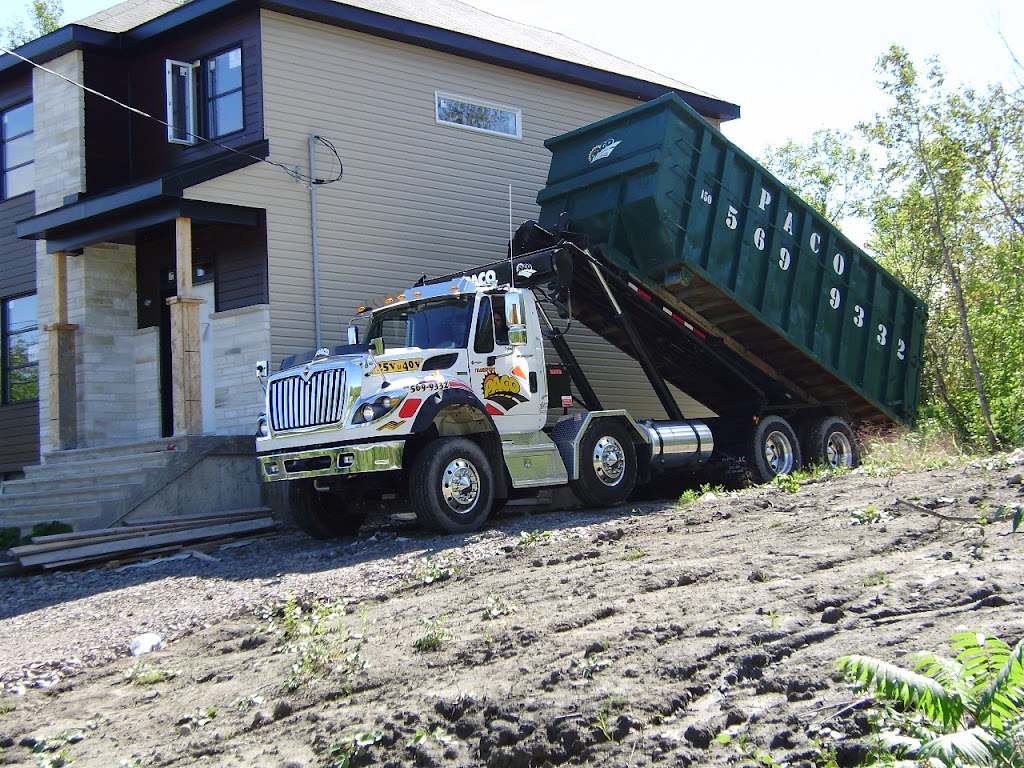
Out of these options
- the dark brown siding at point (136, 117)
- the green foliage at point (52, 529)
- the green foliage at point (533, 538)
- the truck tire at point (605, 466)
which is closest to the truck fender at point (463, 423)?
the truck tire at point (605, 466)

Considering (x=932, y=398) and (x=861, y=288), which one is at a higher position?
(x=861, y=288)

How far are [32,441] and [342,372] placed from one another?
9.42 metres

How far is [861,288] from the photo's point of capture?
14.6 metres

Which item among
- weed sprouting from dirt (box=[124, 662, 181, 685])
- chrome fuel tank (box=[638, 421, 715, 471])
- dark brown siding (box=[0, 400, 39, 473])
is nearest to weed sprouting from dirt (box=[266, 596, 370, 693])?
weed sprouting from dirt (box=[124, 662, 181, 685])

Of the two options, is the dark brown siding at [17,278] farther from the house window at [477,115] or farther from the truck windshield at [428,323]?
the truck windshield at [428,323]

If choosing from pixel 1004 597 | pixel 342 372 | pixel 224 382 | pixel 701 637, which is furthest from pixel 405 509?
pixel 1004 597

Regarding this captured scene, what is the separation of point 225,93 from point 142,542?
723 centimetres

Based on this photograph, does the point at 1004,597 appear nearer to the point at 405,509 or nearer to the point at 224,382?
the point at 405,509

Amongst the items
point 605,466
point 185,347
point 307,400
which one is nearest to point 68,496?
point 185,347

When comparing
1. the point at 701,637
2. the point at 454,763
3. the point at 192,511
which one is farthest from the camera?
the point at 192,511

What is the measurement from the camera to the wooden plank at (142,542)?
11112 millimetres

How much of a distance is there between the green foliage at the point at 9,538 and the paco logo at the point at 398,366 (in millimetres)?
5568

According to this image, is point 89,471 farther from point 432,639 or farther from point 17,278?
point 432,639

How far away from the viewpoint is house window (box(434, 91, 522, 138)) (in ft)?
56.6
